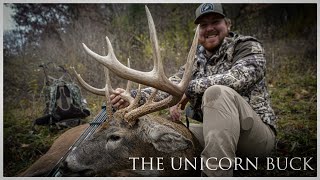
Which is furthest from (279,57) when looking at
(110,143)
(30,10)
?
(110,143)

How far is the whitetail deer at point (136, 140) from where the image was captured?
277 centimetres

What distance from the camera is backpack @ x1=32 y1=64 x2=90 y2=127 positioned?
→ 4535 millimetres

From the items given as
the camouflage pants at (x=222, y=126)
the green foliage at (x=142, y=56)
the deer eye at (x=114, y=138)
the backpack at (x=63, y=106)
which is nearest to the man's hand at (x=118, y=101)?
the deer eye at (x=114, y=138)

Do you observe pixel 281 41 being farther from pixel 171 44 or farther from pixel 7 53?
pixel 7 53

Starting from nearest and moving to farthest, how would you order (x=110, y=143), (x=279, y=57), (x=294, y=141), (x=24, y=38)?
(x=110, y=143)
(x=294, y=141)
(x=24, y=38)
(x=279, y=57)

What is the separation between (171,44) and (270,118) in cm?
290

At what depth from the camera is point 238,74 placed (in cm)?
293

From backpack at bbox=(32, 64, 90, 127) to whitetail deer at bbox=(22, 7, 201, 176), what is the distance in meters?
1.69

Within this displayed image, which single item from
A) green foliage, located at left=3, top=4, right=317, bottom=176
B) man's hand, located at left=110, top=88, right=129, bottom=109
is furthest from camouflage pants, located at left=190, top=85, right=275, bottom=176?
green foliage, located at left=3, top=4, right=317, bottom=176

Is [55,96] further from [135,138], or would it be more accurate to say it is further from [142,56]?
[135,138]

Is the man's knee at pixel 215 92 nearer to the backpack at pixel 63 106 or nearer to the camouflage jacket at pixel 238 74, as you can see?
the camouflage jacket at pixel 238 74

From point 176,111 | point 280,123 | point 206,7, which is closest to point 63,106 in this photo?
point 176,111

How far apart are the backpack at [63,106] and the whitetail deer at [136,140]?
1688mm

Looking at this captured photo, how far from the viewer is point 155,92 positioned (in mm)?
3008
